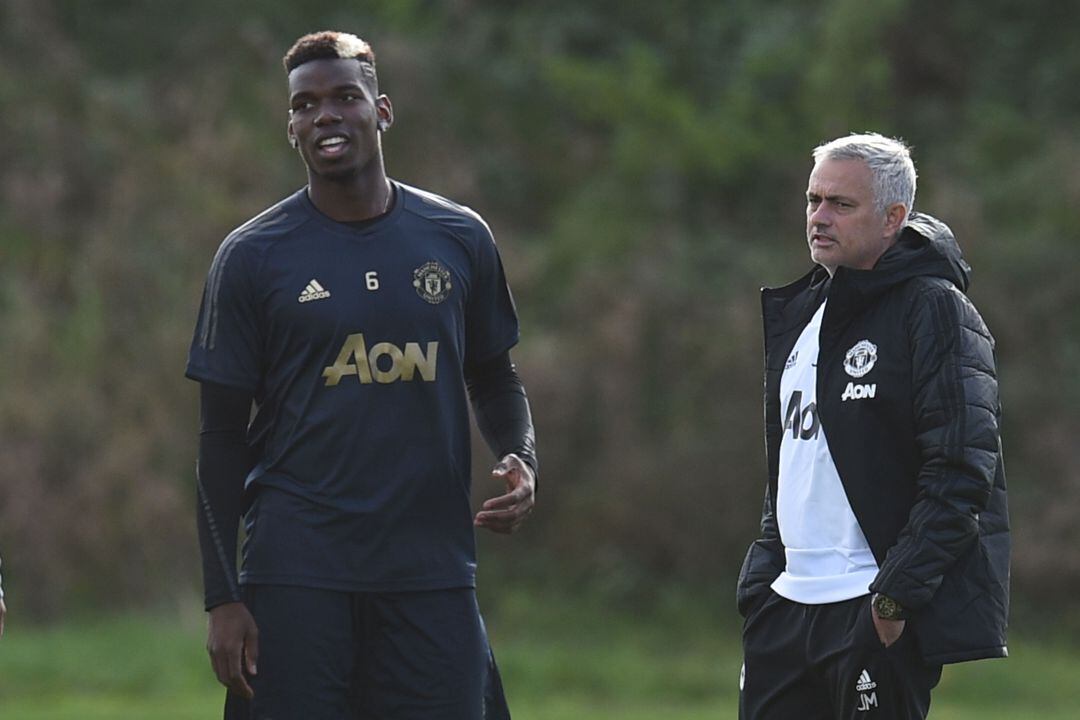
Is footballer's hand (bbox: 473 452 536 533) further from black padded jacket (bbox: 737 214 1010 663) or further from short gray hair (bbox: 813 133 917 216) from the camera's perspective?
short gray hair (bbox: 813 133 917 216)

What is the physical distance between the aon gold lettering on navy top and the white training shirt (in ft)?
3.57

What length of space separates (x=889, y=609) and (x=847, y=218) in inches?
43.8

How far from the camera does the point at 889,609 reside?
5.11m

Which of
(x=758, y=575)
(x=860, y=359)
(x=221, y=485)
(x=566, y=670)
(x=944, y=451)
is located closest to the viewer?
(x=944, y=451)

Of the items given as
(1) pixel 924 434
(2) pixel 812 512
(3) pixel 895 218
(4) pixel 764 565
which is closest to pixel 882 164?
(3) pixel 895 218

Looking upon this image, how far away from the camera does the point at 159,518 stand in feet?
52.4

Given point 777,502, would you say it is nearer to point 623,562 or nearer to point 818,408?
point 818,408

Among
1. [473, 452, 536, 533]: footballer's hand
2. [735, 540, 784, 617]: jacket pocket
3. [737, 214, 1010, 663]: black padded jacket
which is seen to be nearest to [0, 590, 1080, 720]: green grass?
[735, 540, 784, 617]: jacket pocket

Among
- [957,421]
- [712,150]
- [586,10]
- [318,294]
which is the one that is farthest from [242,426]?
[586,10]

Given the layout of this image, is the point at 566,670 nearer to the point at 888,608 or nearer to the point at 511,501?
the point at 511,501

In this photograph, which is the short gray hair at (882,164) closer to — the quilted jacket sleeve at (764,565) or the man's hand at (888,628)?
the quilted jacket sleeve at (764,565)

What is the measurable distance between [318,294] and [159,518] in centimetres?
1112

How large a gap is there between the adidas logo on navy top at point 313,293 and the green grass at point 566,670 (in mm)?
7077

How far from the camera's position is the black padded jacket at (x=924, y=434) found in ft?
16.7
